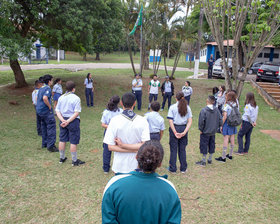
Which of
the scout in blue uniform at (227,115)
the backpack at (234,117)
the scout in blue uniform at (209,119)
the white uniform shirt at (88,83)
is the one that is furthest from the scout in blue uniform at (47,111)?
the white uniform shirt at (88,83)

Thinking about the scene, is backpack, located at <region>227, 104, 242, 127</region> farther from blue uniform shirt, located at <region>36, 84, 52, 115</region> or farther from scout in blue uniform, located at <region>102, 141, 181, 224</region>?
scout in blue uniform, located at <region>102, 141, 181, 224</region>

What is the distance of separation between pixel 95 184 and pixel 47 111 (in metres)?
2.41

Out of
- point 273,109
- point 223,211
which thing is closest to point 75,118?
point 223,211

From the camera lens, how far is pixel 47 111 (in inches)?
249

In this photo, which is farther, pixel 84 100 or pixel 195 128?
pixel 84 100

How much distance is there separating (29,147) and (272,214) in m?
5.72

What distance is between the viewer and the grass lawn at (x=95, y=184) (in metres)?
4.05

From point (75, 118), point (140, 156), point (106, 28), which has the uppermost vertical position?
point (106, 28)

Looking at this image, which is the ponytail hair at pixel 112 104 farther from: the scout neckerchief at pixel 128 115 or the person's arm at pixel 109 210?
the person's arm at pixel 109 210

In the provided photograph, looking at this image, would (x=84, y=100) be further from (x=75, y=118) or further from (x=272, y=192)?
(x=272, y=192)

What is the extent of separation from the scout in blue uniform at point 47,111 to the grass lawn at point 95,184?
32cm

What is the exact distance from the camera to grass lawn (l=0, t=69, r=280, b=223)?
4.05m

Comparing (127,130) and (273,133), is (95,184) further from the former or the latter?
(273,133)

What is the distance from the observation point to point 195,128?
9.33m
